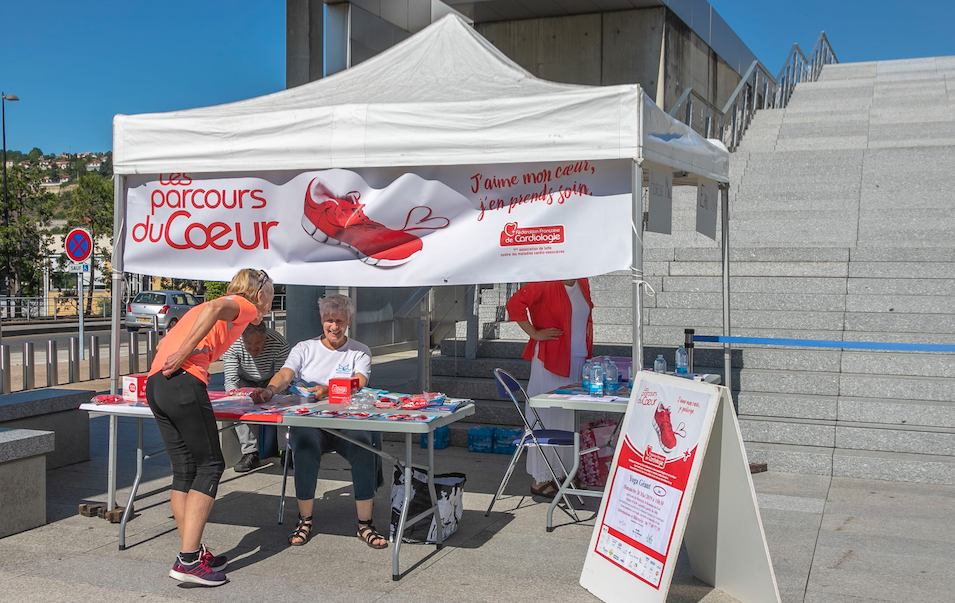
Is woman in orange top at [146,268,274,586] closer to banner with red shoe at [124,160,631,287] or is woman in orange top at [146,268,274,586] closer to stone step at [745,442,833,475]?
banner with red shoe at [124,160,631,287]

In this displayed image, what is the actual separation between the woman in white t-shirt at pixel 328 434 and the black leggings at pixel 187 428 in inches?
27.6

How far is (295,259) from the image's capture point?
5742mm

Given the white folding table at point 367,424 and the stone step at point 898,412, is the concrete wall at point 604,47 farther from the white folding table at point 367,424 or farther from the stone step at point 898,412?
the white folding table at point 367,424

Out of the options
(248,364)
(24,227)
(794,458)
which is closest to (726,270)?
(794,458)

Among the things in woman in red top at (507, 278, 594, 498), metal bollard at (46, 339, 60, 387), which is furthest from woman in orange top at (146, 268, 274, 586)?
metal bollard at (46, 339, 60, 387)

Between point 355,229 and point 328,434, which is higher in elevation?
point 355,229

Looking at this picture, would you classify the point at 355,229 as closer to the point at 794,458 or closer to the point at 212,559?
the point at 212,559

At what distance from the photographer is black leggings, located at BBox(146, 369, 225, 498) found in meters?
4.35

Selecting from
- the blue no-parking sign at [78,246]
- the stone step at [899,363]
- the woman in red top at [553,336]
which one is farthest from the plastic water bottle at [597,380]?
the blue no-parking sign at [78,246]

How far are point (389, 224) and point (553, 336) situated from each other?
1.44 metres

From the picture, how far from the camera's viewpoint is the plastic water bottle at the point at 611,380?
543cm

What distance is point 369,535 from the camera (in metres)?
5.00

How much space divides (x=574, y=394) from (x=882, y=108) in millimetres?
14788

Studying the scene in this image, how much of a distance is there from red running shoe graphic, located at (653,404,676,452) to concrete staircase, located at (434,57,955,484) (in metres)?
3.07
